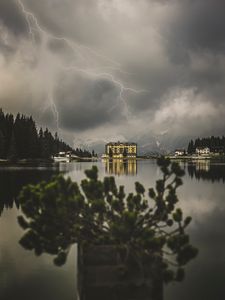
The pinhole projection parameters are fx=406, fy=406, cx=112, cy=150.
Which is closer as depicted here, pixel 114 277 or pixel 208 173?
pixel 114 277

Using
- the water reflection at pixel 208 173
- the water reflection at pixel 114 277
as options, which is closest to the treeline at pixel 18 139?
the water reflection at pixel 208 173

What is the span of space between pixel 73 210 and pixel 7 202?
23.9 m

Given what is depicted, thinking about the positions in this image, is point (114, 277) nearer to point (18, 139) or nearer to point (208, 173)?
point (208, 173)

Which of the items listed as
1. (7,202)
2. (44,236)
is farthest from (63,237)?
(7,202)

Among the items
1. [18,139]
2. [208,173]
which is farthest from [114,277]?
[18,139]

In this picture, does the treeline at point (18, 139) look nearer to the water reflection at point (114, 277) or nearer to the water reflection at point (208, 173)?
the water reflection at point (208, 173)

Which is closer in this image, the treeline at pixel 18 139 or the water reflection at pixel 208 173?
the water reflection at pixel 208 173

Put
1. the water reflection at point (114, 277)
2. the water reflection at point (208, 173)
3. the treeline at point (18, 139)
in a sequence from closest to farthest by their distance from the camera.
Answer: the water reflection at point (114, 277) < the water reflection at point (208, 173) < the treeline at point (18, 139)

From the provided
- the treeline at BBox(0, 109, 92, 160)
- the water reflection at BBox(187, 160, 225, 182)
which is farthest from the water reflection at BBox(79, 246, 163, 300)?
the treeline at BBox(0, 109, 92, 160)

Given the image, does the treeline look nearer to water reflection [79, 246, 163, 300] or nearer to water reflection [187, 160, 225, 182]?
water reflection [187, 160, 225, 182]

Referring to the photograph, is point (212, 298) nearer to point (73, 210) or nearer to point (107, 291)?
point (107, 291)

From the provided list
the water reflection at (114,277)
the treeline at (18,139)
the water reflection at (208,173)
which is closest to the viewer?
the water reflection at (114,277)

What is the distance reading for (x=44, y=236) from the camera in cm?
1162

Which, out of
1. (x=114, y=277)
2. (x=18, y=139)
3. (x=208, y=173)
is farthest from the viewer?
(x=18, y=139)
